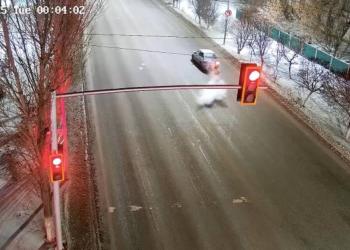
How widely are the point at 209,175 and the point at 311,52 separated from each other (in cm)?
1866

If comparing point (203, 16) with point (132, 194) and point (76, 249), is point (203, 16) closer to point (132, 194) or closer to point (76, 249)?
point (132, 194)

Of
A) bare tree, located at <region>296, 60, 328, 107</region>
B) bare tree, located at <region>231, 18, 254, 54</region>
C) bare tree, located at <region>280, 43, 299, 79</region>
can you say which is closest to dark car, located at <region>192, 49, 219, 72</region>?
bare tree, located at <region>231, 18, 254, 54</region>

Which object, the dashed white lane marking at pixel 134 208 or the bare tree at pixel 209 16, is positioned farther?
the bare tree at pixel 209 16

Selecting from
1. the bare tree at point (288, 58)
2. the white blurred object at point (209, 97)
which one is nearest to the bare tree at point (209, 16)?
the bare tree at point (288, 58)

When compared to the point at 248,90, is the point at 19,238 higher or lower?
lower

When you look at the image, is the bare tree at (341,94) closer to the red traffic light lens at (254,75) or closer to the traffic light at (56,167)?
the red traffic light lens at (254,75)

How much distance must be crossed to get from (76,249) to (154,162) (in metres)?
5.77

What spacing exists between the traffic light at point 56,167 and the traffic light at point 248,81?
4586mm

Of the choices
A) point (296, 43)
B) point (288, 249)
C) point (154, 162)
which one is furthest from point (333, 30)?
point (288, 249)

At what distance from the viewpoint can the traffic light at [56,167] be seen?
10.5 meters

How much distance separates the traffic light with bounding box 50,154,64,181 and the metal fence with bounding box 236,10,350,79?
20.6 m

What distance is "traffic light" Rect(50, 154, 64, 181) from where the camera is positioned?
34.5 feet

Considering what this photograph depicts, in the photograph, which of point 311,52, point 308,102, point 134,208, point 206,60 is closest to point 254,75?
point 134,208

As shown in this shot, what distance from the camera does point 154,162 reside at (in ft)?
60.3
